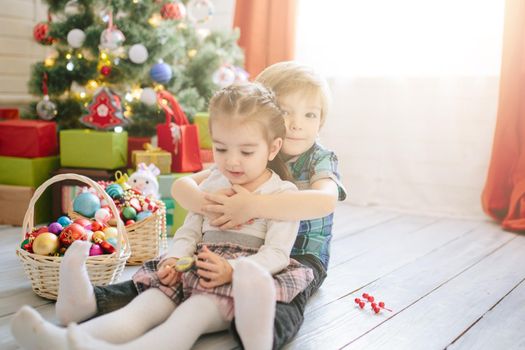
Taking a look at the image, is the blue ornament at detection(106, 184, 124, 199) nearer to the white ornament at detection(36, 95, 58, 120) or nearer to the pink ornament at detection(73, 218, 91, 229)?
the pink ornament at detection(73, 218, 91, 229)

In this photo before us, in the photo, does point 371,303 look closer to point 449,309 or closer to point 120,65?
point 449,309

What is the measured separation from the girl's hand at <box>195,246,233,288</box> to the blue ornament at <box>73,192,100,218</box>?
75 cm

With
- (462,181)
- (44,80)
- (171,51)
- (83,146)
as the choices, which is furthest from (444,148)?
(44,80)

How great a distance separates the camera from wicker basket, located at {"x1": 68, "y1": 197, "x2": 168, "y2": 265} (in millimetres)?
1806

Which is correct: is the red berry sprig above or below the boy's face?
below

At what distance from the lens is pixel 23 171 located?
235 cm

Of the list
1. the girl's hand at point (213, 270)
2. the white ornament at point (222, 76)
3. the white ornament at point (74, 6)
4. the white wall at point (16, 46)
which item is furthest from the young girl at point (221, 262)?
the white wall at point (16, 46)

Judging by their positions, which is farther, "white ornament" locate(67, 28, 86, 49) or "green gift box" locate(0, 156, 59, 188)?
"white ornament" locate(67, 28, 86, 49)

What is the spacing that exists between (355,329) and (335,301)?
20 cm

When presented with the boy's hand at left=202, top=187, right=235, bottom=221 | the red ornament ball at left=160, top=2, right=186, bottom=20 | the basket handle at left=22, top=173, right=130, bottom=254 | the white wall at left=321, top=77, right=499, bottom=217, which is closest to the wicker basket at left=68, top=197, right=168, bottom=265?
the basket handle at left=22, top=173, right=130, bottom=254

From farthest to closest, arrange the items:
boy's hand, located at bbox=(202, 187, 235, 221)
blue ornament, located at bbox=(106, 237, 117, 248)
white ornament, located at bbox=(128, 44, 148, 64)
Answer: white ornament, located at bbox=(128, 44, 148, 64) < blue ornament, located at bbox=(106, 237, 117, 248) < boy's hand, located at bbox=(202, 187, 235, 221)

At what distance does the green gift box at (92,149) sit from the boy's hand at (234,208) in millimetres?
1097

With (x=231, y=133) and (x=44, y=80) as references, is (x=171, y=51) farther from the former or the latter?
(x=231, y=133)

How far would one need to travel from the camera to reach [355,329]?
1352 millimetres
